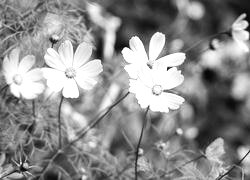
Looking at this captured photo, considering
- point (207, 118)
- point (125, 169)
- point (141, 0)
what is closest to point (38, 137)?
point (125, 169)

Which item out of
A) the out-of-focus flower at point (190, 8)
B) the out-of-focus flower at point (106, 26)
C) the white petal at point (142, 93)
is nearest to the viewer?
the white petal at point (142, 93)

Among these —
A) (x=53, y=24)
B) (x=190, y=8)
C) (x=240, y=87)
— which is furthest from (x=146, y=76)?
(x=190, y=8)

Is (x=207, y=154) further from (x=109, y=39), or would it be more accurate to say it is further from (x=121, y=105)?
(x=109, y=39)

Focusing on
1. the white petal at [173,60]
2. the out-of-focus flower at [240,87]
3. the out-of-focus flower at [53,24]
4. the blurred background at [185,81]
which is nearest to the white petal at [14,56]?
the out-of-focus flower at [53,24]

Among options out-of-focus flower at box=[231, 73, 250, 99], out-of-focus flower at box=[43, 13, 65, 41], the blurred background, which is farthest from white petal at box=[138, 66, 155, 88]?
out-of-focus flower at box=[231, 73, 250, 99]

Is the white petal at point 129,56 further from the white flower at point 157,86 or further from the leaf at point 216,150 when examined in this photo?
the leaf at point 216,150

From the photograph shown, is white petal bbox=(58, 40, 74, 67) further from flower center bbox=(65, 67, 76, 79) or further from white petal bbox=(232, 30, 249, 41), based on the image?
white petal bbox=(232, 30, 249, 41)
